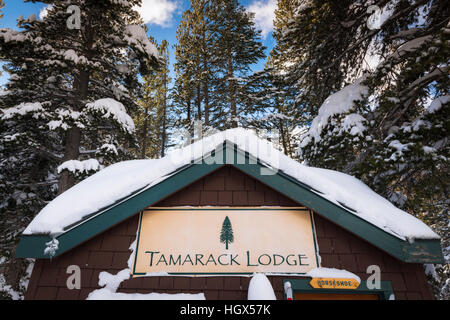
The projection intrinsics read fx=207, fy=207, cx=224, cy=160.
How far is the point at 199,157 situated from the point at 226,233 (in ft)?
3.64

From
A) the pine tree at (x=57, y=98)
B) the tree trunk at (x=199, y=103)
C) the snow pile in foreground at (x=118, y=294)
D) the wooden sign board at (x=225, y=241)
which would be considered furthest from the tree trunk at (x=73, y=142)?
the tree trunk at (x=199, y=103)

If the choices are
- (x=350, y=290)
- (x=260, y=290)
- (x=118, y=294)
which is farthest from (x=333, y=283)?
(x=118, y=294)

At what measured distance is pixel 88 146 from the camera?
37.9 feet

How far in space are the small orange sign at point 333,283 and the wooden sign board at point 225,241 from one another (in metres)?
0.17

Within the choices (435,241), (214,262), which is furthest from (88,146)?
(435,241)

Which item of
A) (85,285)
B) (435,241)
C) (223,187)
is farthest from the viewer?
(223,187)

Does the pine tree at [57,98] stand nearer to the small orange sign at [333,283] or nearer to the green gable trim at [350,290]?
the green gable trim at [350,290]

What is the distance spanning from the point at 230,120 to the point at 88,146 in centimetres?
836

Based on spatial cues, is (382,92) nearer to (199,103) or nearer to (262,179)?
(262,179)

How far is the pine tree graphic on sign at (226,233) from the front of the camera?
283cm

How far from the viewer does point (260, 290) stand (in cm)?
225

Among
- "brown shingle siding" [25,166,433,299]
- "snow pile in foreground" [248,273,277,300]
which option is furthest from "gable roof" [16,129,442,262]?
"snow pile in foreground" [248,273,277,300]

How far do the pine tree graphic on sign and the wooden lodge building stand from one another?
0.01 m
